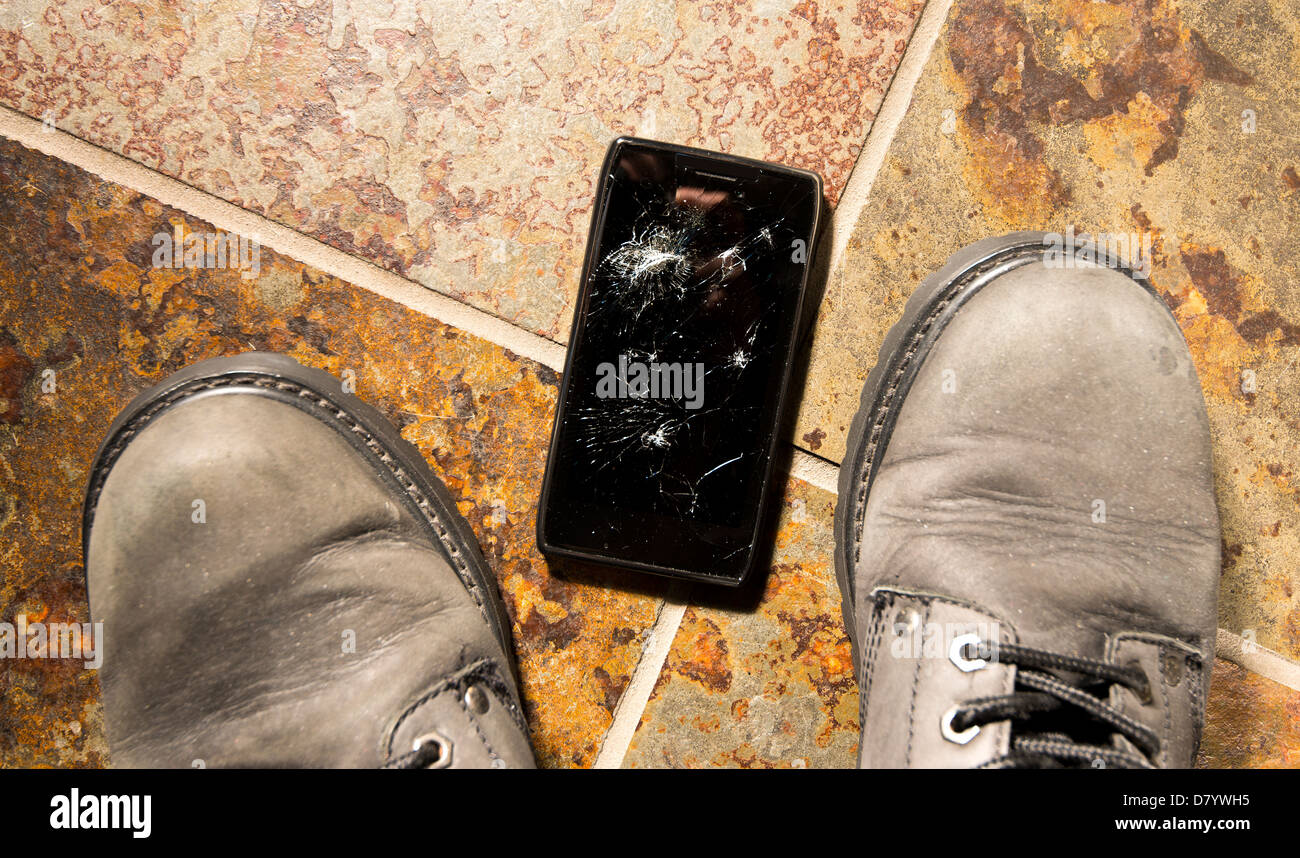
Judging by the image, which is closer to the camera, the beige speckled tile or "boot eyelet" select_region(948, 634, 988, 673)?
"boot eyelet" select_region(948, 634, 988, 673)

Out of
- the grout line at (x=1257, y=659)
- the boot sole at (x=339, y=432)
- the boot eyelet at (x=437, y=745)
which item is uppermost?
the boot sole at (x=339, y=432)

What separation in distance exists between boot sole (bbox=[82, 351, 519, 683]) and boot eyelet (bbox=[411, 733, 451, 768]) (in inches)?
4.5

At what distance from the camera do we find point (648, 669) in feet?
2.78

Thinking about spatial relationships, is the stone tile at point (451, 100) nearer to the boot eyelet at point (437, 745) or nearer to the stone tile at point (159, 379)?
the stone tile at point (159, 379)

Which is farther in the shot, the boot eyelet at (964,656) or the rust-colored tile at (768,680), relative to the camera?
the rust-colored tile at (768,680)

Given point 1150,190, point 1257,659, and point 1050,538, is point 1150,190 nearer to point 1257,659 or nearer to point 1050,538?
point 1050,538

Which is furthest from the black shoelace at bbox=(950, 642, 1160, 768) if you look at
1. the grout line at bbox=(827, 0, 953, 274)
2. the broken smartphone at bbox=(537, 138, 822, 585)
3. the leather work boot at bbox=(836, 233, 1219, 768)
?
the grout line at bbox=(827, 0, 953, 274)

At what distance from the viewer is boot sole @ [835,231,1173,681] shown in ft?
2.56

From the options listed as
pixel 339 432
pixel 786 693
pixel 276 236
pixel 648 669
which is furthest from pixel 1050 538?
pixel 276 236

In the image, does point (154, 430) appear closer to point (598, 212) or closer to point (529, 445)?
point (529, 445)

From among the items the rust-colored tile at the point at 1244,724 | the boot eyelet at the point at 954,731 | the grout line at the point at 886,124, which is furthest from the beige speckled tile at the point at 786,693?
the grout line at the point at 886,124

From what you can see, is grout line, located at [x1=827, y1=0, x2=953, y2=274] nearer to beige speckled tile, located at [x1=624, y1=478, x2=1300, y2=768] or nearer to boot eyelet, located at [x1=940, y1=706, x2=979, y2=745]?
beige speckled tile, located at [x1=624, y1=478, x2=1300, y2=768]

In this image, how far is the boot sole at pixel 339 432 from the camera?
29.6 inches

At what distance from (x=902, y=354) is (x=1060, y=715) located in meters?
0.36
